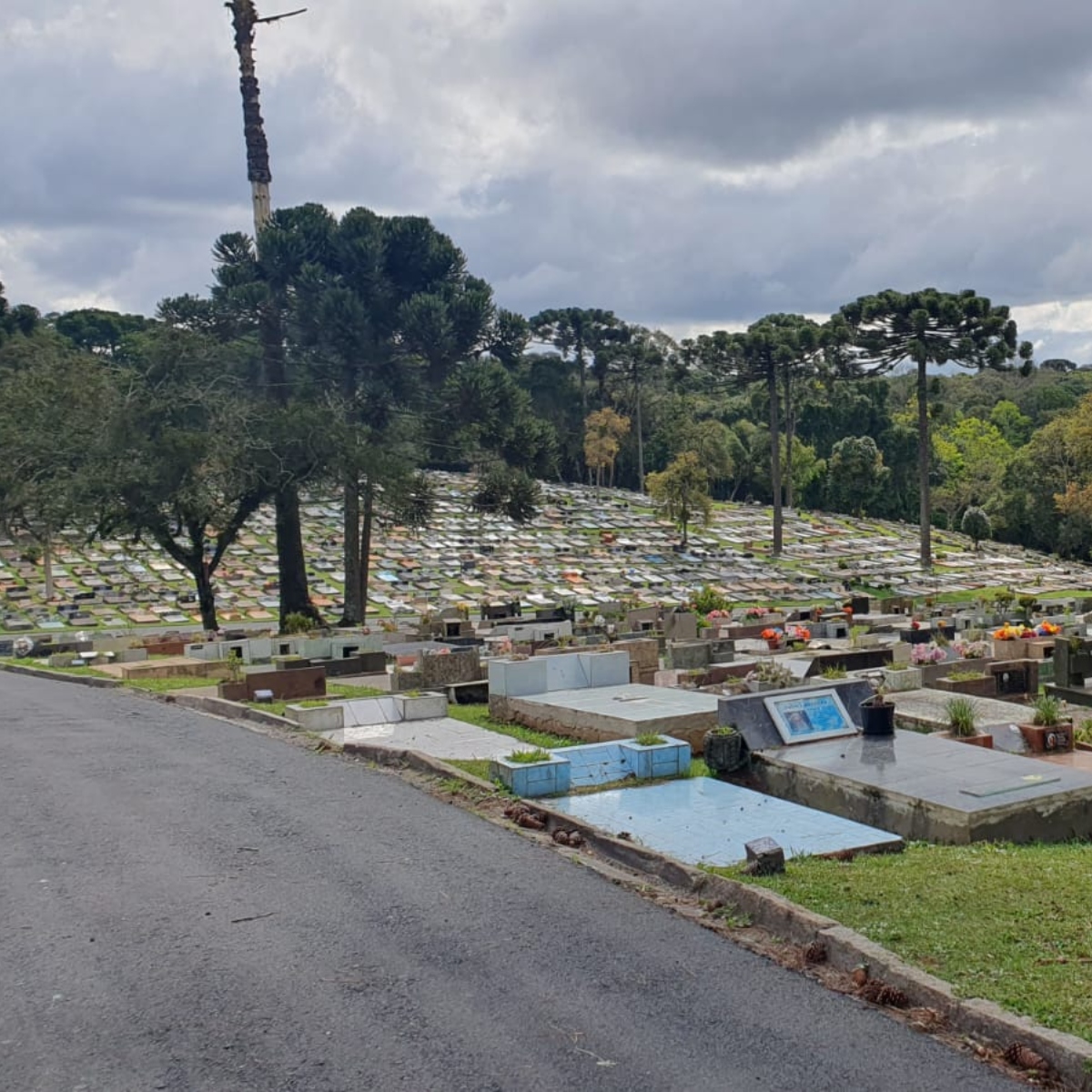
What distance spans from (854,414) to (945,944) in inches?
2984

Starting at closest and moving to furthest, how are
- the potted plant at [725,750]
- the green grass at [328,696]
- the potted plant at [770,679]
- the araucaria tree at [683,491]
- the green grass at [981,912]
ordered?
1. the green grass at [981,912]
2. the potted plant at [725,750]
3. the potted plant at [770,679]
4. the green grass at [328,696]
5. the araucaria tree at [683,491]

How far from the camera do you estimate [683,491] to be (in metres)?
53.5

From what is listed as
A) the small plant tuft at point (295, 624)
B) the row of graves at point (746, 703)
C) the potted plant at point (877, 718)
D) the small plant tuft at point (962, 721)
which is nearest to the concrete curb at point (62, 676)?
the row of graves at point (746, 703)

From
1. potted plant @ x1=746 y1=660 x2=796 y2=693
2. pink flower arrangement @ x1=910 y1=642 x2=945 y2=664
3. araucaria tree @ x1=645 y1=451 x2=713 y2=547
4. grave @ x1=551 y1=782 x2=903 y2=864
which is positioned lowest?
grave @ x1=551 y1=782 x2=903 y2=864

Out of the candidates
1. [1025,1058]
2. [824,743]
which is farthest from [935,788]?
[1025,1058]

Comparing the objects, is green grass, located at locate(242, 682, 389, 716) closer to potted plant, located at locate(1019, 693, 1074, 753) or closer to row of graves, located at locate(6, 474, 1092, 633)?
potted plant, located at locate(1019, 693, 1074, 753)

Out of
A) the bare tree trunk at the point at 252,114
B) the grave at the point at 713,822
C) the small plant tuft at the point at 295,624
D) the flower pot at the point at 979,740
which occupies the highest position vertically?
the bare tree trunk at the point at 252,114

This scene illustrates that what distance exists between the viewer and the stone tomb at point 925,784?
310 inches

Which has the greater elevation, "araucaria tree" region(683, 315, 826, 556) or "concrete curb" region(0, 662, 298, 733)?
"araucaria tree" region(683, 315, 826, 556)

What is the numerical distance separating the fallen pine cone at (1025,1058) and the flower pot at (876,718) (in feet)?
18.7

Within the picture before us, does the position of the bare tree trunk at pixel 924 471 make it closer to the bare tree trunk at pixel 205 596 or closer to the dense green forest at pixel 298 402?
the dense green forest at pixel 298 402

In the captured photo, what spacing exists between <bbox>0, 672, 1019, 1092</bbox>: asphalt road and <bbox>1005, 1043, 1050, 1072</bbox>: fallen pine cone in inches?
5.5

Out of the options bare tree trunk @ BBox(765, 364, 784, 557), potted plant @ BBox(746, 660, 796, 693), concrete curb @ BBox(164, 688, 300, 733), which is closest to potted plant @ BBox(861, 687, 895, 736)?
potted plant @ BBox(746, 660, 796, 693)

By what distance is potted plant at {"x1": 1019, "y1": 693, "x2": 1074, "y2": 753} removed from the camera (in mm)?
10391
